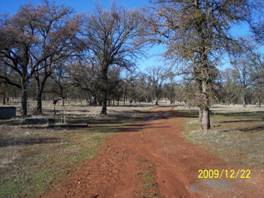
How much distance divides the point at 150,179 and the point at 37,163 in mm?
4110

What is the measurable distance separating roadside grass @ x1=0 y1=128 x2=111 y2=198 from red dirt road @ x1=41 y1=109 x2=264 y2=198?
16.3 inches

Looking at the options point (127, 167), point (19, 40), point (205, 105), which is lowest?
point (127, 167)

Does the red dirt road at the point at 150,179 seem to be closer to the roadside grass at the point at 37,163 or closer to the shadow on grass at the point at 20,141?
the roadside grass at the point at 37,163

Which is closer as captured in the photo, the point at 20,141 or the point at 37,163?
the point at 37,163

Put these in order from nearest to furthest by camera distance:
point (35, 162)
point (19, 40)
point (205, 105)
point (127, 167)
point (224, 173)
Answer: point (224, 173)
point (127, 167)
point (35, 162)
point (205, 105)
point (19, 40)

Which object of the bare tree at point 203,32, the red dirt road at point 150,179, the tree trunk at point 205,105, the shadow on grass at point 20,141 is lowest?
the red dirt road at point 150,179

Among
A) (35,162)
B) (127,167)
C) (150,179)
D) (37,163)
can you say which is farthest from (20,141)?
(150,179)

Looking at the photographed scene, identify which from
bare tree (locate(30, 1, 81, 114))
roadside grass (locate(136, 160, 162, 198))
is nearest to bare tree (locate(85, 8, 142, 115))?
bare tree (locate(30, 1, 81, 114))

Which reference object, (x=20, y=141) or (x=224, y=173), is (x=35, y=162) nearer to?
(x=224, y=173)

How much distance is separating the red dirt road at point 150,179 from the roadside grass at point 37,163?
41 centimetres

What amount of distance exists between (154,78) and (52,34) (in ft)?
245

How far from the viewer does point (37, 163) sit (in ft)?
36.8

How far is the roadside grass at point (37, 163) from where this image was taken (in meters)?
8.23

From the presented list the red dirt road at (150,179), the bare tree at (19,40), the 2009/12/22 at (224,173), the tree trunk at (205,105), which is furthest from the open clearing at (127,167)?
the bare tree at (19,40)
